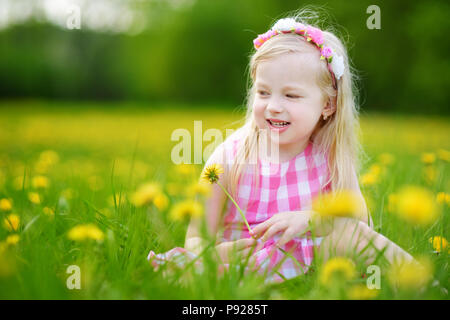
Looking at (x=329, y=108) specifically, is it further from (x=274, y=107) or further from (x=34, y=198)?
(x=34, y=198)

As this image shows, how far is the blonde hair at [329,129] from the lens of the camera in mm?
1798

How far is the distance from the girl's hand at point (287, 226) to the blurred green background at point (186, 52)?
9870 mm

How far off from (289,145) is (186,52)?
60.5 feet

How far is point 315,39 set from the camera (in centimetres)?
183

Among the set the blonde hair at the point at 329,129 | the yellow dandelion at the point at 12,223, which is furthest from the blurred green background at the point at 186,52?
the yellow dandelion at the point at 12,223

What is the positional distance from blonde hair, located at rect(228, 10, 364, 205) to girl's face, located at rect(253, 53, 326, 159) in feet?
0.14

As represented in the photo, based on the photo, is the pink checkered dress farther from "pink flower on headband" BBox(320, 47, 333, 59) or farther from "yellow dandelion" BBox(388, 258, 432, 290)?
"yellow dandelion" BBox(388, 258, 432, 290)

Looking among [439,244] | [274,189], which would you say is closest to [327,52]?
[274,189]

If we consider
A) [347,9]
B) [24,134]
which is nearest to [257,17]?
[347,9]

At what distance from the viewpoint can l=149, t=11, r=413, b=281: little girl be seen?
1.72m

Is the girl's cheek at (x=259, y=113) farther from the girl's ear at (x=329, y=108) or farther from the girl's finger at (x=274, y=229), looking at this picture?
the girl's finger at (x=274, y=229)

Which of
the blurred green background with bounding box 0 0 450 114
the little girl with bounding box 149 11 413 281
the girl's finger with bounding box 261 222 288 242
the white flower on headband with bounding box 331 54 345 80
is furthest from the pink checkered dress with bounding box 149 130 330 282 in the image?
the blurred green background with bounding box 0 0 450 114

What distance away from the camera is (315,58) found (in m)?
1.80
